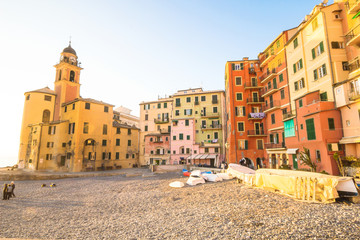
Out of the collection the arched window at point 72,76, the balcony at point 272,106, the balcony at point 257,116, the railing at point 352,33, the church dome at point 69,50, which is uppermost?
the church dome at point 69,50

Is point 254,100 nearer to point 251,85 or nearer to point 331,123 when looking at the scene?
point 251,85

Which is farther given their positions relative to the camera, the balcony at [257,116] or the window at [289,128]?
the balcony at [257,116]

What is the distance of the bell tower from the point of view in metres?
41.7

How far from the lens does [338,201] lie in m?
10.8

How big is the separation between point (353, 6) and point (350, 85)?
8087 millimetres

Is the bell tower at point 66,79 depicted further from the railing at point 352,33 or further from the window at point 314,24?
the railing at point 352,33

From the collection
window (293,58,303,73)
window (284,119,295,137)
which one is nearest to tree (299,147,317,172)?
window (284,119,295,137)

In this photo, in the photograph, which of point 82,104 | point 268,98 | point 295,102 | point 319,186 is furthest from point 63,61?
point 319,186

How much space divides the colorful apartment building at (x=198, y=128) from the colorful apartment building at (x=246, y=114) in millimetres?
6962

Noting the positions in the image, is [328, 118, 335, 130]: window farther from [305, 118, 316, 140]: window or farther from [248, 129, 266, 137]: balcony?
[248, 129, 266, 137]: balcony

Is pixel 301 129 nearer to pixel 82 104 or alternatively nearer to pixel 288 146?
pixel 288 146

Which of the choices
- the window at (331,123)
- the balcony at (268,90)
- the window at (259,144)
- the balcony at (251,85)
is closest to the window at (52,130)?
the balcony at (251,85)

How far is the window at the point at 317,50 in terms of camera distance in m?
21.6

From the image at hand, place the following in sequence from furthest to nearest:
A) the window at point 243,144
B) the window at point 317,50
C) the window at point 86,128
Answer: the window at point 86,128 → the window at point 243,144 → the window at point 317,50
